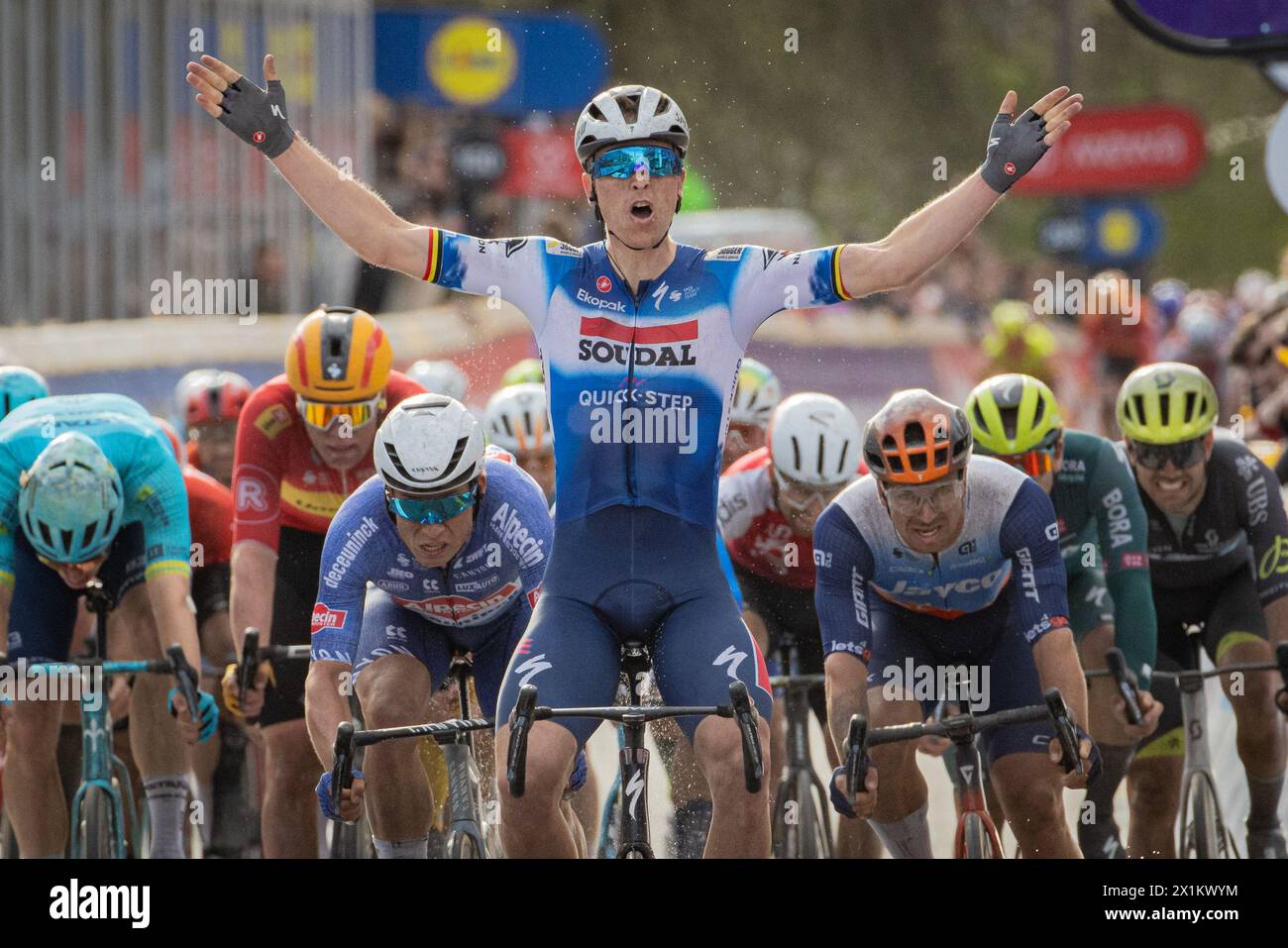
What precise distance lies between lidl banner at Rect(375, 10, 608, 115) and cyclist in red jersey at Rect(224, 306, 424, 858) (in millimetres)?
11731

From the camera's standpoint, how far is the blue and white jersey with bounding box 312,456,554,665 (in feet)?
20.7

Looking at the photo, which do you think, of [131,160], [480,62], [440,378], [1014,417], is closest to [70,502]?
[1014,417]

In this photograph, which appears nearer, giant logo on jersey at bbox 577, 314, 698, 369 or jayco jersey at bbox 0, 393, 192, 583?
giant logo on jersey at bbox 577, 314, 698, 369

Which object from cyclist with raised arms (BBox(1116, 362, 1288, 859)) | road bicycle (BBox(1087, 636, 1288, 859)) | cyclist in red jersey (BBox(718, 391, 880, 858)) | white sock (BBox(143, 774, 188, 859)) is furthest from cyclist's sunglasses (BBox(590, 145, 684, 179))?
white sock (BBox(143, 774, 188, 859))

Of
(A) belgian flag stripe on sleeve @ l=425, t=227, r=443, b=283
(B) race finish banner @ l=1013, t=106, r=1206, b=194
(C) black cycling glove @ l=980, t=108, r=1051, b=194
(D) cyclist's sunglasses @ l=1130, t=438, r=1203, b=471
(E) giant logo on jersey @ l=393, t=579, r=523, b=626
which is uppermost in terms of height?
(B) race finish banner @ l=1013, t=106, r=1206, b=194

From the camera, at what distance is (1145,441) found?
7719mm

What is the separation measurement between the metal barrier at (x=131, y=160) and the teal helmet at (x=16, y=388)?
5062 millimetres

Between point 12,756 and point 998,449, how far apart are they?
3616mm

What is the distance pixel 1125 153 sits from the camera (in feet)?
76.3

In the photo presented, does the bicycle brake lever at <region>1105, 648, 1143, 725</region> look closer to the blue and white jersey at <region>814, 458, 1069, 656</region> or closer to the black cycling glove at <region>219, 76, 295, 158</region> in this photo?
the blue and white jersey at <region>814, 458, 1069, 656</region>

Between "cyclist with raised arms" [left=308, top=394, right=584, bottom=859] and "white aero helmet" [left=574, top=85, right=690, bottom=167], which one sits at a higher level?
"white aero helmet" [left=574, top=85, right=690, bottom=167]

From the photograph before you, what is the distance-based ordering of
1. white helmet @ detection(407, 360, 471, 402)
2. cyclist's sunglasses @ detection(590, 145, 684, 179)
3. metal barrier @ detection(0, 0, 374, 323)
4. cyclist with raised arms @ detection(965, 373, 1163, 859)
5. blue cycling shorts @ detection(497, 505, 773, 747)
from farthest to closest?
metal barrier @ detection(0, 0, 374, 323), white helmet @ detection(407, 360, 471, 402), cyclist with raised arms @ detection(965, 373, 1163, 859), cyclist's sunglasses @ detection(590, 145, 684, 179), blue cycling shorts @ detection(497, 505, 773, 747)

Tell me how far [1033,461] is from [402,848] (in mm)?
2649
